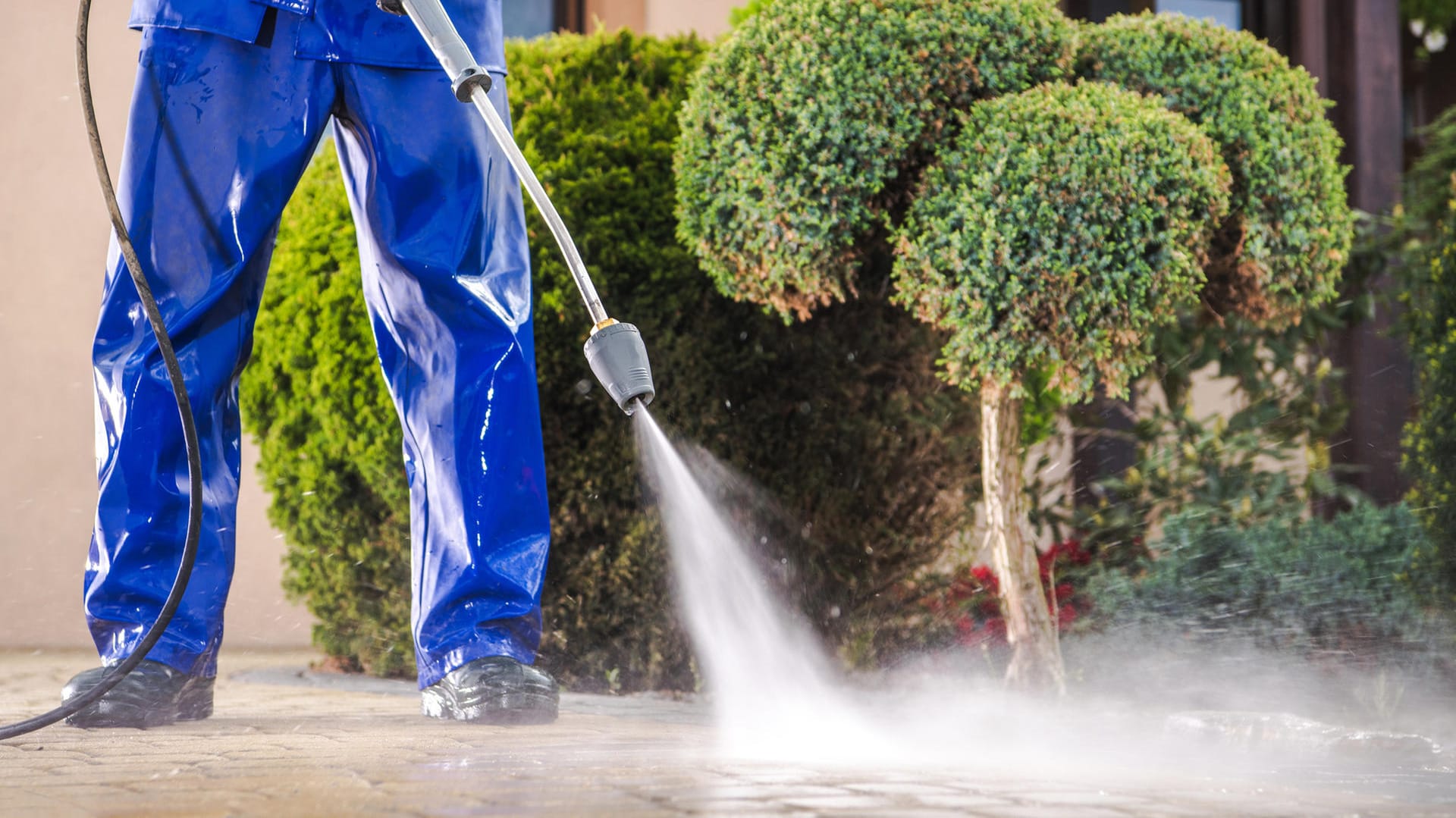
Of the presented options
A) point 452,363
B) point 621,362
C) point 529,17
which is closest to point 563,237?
point 621,362

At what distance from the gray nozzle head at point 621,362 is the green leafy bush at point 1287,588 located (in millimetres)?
1825

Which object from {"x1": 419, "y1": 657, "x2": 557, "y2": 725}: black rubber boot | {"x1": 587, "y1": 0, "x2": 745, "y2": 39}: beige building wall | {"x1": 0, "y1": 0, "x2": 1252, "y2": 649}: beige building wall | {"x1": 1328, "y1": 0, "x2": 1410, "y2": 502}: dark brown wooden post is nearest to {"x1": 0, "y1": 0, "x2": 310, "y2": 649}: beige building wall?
{"x1": 0, "y1": 0, "x2": 1252, "y2": 649}: beige building wall

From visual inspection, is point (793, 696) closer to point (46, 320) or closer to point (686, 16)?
point (686, 16)

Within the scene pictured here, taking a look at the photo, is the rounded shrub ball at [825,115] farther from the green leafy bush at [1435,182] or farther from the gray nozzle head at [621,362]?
the green leafy bush at [1435,182]

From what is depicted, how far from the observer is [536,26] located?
5516 mm

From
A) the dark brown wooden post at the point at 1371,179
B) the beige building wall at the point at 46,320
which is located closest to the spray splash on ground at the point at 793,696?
the beige building wall at the point at 46,320

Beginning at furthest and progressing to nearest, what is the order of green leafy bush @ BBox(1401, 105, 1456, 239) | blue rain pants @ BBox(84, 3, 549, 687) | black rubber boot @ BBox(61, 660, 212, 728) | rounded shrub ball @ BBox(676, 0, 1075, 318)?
green leafy bush @ BBox(1401, 105, 1456, 239)
rounded shrub ball @ BBox(676, 0, 1075, 318)
blue rain pants @ BBox(84, 3, 549, 687)
black rubber boot @ BBox(61, 660, 212, 728)

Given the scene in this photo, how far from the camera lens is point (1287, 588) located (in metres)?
3.42

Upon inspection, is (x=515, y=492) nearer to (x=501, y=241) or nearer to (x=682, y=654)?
(x=501, y=241)

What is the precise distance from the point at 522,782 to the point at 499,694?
22.2 inches

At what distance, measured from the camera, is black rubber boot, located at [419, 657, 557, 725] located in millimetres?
2328

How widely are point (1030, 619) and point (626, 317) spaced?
1.15 meters

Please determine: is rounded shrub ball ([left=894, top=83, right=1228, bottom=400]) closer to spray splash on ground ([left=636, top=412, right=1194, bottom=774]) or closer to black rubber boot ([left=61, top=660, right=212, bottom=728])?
spray splash on ground ([left=636, top=412, right=1194, bottom=774])

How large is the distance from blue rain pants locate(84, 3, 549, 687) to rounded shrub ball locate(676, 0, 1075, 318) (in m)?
0.67
